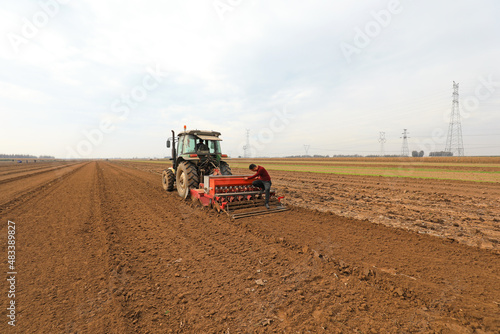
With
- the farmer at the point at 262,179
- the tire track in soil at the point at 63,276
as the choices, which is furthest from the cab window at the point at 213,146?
the tire track in soil at the point at 63,276

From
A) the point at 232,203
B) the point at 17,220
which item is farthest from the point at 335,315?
the point at 17,220

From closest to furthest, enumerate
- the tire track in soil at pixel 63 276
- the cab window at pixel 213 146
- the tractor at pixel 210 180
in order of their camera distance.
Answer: the tire track in soil at pixel 63 276 < the tractor at pixel 210 180 < the cab window at pixel 213 146

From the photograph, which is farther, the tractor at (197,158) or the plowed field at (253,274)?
the tractor at (197,158)

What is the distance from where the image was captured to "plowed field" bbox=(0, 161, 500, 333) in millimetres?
2305

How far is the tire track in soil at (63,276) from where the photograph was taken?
228cm

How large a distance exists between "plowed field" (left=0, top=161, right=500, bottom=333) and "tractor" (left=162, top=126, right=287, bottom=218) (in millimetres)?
579

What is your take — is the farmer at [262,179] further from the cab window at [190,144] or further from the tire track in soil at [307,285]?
the cab window at [190,144]

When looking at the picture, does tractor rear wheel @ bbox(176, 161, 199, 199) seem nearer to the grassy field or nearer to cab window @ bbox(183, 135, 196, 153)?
cab window @ bbox(183, 135, 196, 153)

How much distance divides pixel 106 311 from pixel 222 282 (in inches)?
54.4

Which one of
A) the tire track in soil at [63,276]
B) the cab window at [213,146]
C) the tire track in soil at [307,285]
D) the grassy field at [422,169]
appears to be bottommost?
the tire track in soil at [307,285]

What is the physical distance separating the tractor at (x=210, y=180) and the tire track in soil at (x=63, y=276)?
2.80m

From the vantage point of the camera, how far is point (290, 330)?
2170 millimetres

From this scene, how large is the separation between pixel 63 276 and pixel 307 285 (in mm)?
3560

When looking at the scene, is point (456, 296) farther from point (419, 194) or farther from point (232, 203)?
point (419, 194)
